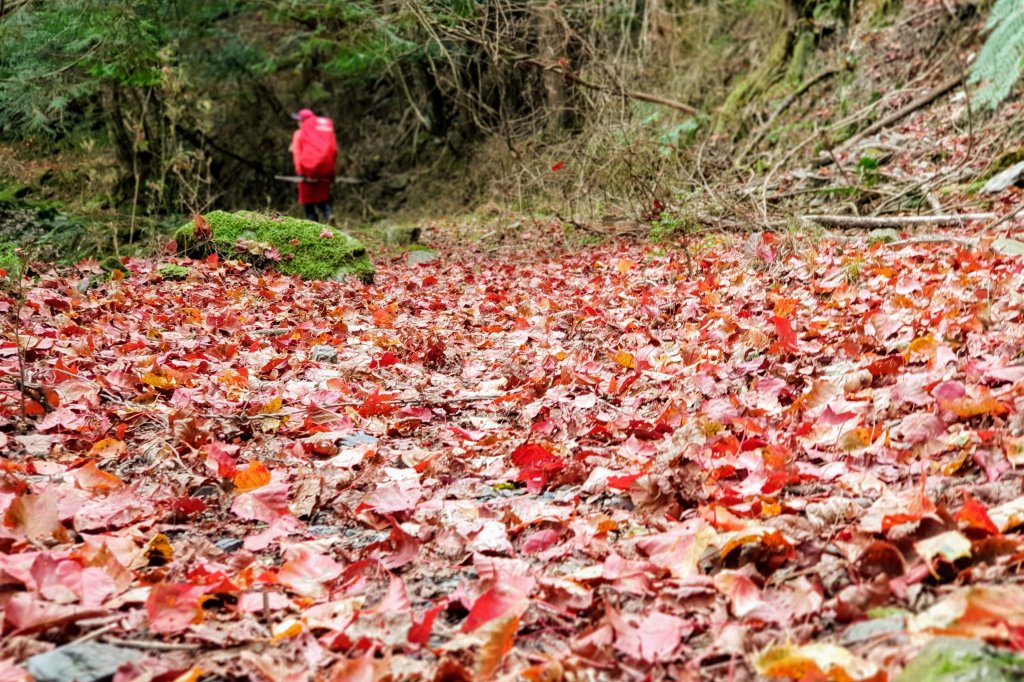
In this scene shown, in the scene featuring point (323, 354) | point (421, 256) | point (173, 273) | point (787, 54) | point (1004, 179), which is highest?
point (787, 54)

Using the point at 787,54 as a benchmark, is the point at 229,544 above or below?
below

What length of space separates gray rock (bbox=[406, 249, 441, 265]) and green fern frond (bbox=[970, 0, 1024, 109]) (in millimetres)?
6051

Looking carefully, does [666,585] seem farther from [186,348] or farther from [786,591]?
[186,348]

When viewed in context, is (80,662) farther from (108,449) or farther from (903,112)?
(903,112)

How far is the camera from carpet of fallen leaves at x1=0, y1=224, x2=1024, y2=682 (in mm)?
1363

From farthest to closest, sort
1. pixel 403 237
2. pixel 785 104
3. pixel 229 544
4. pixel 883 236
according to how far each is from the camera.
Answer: pixel 403 237, pixel 785 104, pixel 883 236, pixel 229 544

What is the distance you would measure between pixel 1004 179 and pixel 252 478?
20.3ft

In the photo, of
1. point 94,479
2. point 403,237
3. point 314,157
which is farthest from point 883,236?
point 314,157

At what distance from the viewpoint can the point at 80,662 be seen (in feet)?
4.37

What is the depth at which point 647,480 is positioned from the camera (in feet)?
6.67

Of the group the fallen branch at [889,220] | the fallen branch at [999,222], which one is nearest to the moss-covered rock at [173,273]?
the fallen branch at [889,220]

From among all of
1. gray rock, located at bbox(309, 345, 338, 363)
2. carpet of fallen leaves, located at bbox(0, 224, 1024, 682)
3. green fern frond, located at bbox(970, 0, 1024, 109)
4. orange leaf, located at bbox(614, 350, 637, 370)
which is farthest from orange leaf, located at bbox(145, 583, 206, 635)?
green fern frond, located at bbox(970, 0, 1024, 109)

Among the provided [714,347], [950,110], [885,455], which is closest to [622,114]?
[950,110]

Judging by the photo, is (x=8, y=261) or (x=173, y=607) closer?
(x=173, y=607)
